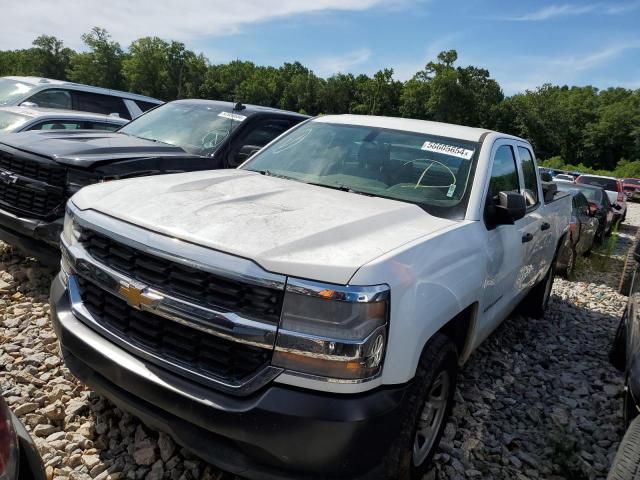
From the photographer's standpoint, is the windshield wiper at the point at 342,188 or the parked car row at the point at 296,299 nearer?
the parked car row at the point at 296,299

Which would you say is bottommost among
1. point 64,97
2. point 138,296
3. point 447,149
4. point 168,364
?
point 168,364

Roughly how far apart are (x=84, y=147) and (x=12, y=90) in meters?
5.83

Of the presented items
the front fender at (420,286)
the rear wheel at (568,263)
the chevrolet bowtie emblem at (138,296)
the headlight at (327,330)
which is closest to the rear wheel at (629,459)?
the front fender at (420,286)

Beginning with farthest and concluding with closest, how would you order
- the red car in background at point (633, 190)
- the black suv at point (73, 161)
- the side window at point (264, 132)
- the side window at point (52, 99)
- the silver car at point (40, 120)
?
the red car in background at point (633, 190) → the side window at point (52, 99) → the silver car at point (40, 120) → the side window at point (264, 132) → the black suv at point (73, 161)

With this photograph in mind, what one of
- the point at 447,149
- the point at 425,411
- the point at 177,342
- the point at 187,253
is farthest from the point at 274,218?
the point at 447,149

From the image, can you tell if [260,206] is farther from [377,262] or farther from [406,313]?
[406,313]

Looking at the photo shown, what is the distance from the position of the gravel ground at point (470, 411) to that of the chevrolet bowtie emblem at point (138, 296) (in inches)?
36.4

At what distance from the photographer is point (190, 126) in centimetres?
543

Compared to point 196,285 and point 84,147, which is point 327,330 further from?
point 84,147

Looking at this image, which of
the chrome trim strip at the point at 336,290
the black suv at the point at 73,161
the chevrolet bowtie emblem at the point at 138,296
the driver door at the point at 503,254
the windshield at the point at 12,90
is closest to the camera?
the chrome trim strip at the point at 336,290

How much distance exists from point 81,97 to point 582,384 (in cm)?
907

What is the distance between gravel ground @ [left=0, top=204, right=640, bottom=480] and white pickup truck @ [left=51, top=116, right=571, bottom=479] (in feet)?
1.63

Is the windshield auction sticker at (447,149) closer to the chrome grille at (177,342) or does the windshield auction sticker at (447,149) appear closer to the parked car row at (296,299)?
the parked car row at (296,299)

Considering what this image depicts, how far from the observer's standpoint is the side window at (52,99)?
8008 millimetres
